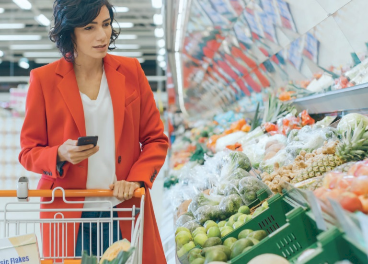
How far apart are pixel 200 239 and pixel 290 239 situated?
0.73 meters

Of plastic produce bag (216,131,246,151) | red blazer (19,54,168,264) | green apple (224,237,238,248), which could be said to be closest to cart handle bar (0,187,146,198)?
red blazer (19,54,168,264)

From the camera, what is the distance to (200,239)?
1982mm

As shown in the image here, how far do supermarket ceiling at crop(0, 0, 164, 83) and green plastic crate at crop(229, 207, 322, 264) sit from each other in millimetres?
6963

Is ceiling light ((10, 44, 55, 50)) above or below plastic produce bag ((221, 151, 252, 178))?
above

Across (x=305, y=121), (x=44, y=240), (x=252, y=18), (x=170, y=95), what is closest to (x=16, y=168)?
(x=170, y=95)

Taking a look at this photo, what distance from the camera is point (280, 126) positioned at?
3.75 m

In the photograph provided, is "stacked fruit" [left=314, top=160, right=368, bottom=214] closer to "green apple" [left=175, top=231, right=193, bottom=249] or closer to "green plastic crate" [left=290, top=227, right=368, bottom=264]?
"green plastic crate" [left=290, top=227, right=368, bottom=264]

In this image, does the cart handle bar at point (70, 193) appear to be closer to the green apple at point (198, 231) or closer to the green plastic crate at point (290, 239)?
the green plastic crate at point (290, 239)

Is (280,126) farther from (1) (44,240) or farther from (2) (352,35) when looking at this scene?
(1) (44,240)

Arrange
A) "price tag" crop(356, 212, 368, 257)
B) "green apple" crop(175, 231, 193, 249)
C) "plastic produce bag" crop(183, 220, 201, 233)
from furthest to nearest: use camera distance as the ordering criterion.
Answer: "plastic produce bag" crop(183, 220, 201, 233) < "green apple" crop(175, 231, 193, 249) < "price tag" crop(356, 212, 368, 257)

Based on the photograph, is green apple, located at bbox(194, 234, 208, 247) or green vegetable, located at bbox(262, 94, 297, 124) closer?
green apple, located at bbox(194, 234, 208, 247)

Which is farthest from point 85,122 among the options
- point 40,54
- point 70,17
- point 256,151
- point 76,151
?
point 40,54

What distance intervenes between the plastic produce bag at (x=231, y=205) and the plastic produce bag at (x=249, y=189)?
33 mm

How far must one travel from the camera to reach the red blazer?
1735 mm
